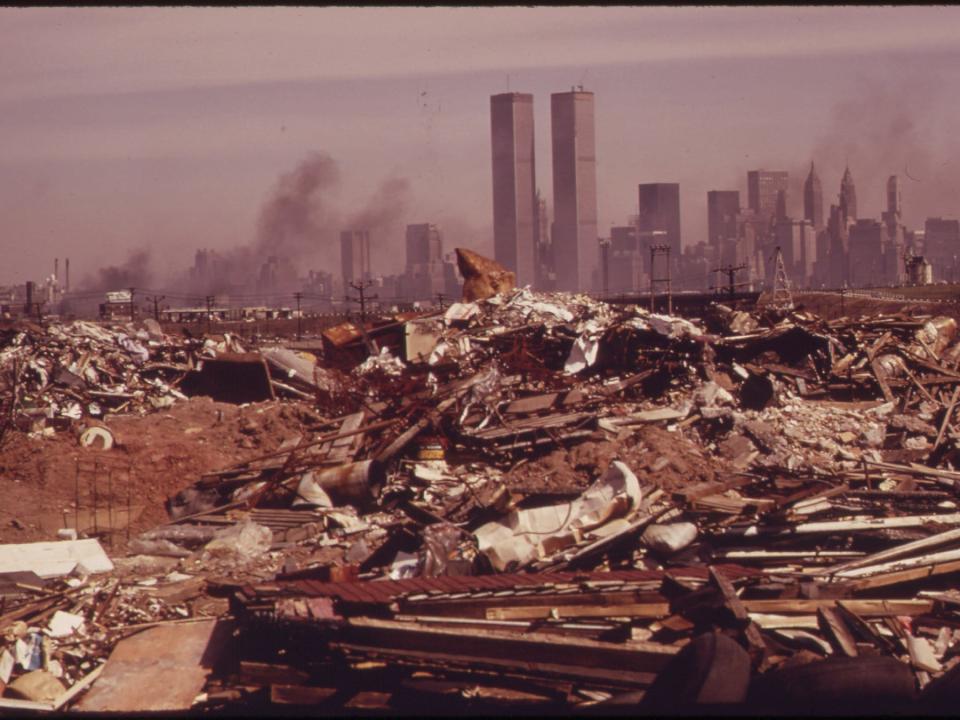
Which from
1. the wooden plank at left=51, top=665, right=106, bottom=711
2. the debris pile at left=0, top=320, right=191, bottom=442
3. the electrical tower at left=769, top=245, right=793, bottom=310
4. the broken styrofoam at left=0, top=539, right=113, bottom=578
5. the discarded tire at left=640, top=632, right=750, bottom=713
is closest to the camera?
the discarded tire at left=640, top=632, right=750, bottom=713

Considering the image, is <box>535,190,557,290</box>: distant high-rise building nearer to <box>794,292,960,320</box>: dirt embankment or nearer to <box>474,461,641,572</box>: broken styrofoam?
<box>794,292,960,320</box>: dirt embankment

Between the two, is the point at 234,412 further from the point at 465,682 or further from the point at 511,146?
the point at 511,146

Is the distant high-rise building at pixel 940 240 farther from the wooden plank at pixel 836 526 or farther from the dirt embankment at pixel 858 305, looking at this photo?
the wooden plank at pixel 836 526

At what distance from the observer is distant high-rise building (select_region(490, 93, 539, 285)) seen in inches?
6437

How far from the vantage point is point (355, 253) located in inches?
6988

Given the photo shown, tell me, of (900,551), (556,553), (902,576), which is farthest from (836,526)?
(556,553)

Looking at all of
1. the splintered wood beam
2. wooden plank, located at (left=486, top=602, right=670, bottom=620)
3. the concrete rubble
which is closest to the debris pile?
the concrete rubble

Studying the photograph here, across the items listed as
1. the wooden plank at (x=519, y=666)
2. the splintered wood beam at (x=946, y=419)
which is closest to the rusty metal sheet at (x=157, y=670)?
the wooden plank at (x=519, y=666)

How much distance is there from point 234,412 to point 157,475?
2993 millimetres

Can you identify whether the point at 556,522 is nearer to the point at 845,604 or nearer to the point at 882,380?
the point at 845,604

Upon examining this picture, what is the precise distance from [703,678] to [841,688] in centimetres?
71

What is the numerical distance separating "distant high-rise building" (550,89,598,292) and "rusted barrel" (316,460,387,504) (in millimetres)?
157914

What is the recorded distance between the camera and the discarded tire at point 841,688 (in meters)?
4.88

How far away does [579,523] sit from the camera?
25.0 feet
